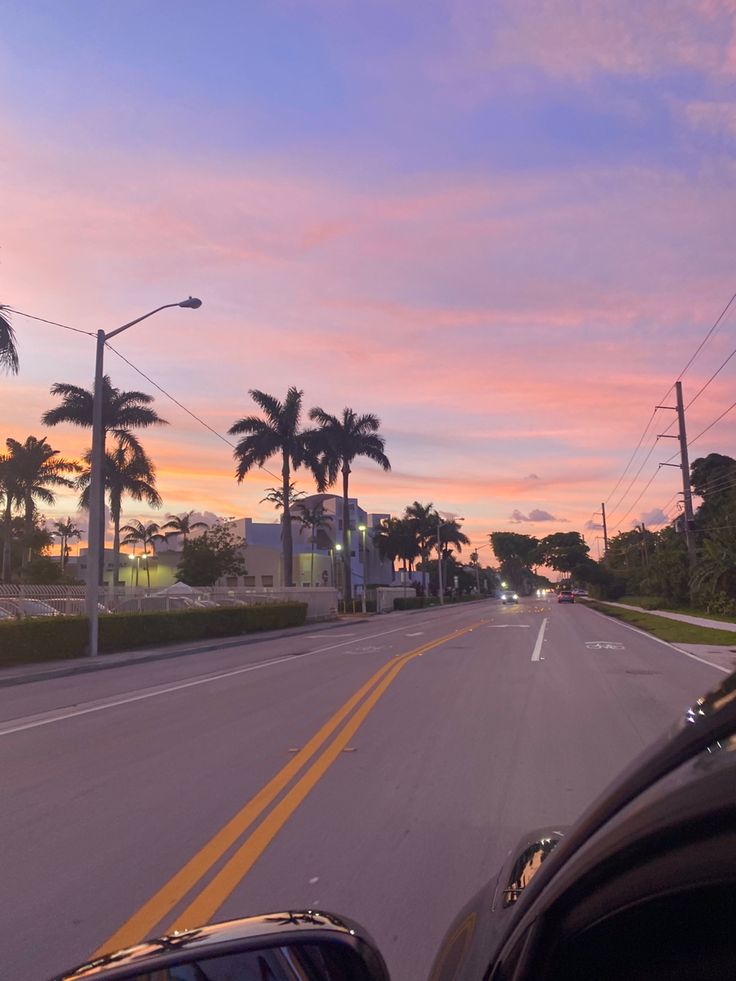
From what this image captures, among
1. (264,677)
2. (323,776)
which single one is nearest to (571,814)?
(323,776)

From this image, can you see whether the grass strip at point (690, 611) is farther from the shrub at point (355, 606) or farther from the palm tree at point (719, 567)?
the shrub at point (355, 606)

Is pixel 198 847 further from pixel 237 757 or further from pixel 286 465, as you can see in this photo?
pixel 286 465

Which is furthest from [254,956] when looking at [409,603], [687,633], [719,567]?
[409,603]

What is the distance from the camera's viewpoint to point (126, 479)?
147ft

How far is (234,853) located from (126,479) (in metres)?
41.2

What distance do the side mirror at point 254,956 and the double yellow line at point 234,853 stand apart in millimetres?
2868

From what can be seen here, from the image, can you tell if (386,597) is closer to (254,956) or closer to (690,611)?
(690,611)

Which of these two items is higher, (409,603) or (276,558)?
(276,558)

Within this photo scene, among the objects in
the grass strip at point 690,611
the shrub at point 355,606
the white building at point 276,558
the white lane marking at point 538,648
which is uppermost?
the white building at point 276,558

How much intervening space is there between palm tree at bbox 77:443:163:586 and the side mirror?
4393cm

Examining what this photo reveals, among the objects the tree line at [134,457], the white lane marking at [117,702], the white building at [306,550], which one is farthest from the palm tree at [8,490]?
the white lane marking at [117,702]

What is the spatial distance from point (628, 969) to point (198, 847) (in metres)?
5.01

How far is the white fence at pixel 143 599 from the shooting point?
2453 cm

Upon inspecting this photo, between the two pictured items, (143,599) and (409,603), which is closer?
(143,599)
